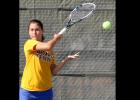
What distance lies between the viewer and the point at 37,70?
140 inches

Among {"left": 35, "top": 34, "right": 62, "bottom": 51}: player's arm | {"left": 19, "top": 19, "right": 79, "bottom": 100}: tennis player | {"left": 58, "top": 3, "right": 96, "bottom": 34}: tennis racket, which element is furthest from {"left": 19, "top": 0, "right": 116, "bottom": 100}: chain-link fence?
{"left": 35, "top": 34, "right": 62, "bottom": 51}: player's arm

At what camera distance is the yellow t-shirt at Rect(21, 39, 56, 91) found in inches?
139

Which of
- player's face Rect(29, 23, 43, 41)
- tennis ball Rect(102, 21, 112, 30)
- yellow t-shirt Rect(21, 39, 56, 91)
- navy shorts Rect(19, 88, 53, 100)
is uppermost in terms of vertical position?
tennis ball Rect(102, 21, 112, 30)

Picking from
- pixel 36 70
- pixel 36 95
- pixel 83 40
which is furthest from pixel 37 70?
pixel 83 40

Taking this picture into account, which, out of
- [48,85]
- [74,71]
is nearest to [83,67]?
[74,71]

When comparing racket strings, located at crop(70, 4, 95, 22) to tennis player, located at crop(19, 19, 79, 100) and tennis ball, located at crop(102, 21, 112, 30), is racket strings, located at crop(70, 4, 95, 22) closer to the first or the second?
tennis player, located at crop(19, 19, 79, 100)

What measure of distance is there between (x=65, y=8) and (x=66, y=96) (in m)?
0.82

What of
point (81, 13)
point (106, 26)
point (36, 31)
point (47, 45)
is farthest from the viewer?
point (106, 26)

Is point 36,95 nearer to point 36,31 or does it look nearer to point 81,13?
point 36,31

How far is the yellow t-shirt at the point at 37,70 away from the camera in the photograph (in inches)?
139

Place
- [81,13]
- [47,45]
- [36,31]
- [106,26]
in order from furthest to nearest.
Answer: [106,26]
[81,13]
[36,31]
[47,45]

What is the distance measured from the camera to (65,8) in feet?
15.3
